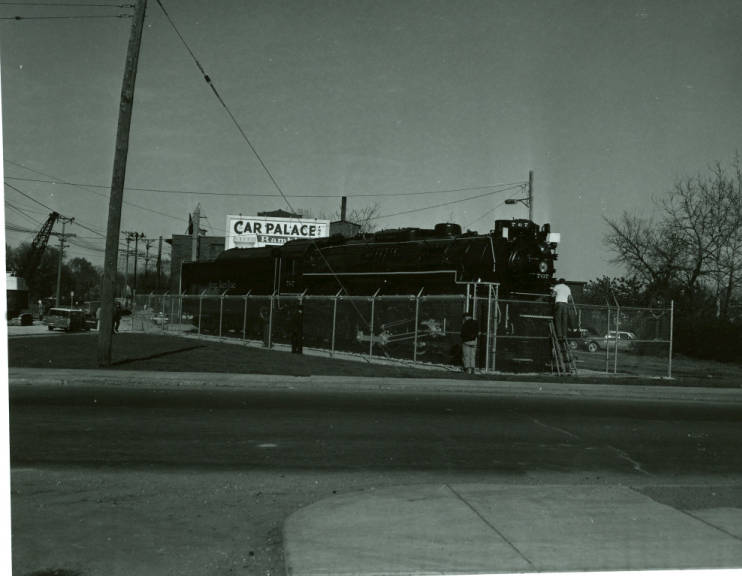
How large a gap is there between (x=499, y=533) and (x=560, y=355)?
15042mm

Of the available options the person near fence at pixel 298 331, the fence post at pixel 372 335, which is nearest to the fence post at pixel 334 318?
the person near fence at pixel 298 331

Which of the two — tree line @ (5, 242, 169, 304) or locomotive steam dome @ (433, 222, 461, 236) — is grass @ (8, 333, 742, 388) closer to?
locomotive steam dome @ (433, 222, 461, 236)

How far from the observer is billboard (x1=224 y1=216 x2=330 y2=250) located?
4991cm

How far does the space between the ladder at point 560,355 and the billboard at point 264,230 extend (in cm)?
3073

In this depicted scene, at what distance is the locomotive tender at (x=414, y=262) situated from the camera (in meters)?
19.3

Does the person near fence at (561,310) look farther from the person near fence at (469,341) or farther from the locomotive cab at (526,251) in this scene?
the person near fence at (469,341)

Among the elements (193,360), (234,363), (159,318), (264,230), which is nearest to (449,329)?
(234,363)

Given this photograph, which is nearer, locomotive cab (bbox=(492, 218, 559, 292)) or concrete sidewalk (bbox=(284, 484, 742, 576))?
→ concrete sidewalk (bbox=(284, 484, 742, 576))

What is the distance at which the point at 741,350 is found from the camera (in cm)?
2950

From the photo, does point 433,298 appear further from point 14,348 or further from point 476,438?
point 14,348

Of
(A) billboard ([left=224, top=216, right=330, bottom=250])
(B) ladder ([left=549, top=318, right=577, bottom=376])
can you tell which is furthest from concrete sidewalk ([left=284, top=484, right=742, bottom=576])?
(A) billboard ([left=224, top=216, right=330, bottom=250])

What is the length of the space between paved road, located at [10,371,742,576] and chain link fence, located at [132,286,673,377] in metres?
5.16

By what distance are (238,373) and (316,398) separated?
3.99 m

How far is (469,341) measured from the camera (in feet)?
59.7
